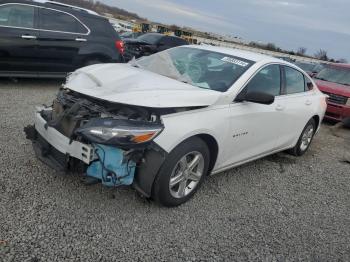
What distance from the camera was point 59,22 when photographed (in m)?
8.06

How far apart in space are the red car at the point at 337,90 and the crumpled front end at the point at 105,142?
7591 mm

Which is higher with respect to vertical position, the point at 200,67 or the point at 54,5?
the point at 54,5

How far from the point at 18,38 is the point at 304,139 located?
5800 mm

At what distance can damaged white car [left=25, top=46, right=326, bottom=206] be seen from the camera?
332 centimetres

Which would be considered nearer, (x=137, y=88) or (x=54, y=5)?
(x=137, y=88)

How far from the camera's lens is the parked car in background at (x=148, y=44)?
47.5 ft

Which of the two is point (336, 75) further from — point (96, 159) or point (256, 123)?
point (96, 159)

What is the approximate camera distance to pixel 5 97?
6.98 meters

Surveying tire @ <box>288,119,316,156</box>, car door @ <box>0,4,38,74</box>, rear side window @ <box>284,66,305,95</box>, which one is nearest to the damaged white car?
rear side window @ <box>284,66,305,95</box>

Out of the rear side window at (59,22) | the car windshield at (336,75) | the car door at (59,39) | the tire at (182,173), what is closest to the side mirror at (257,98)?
the tire at (182,173)

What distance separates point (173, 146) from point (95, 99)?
916 mm

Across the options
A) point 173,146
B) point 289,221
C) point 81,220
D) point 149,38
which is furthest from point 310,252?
point 149,38

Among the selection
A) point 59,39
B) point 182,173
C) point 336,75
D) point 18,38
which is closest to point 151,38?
point 336,75

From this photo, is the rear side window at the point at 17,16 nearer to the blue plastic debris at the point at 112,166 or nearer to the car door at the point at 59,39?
the car door at the point at 59,39
